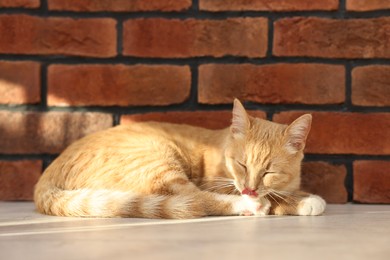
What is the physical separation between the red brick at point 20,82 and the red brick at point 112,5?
232 millimetres

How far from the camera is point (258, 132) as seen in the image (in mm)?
1680

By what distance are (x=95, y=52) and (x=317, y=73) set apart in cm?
80

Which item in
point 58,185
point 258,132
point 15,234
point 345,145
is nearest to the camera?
point 15,234

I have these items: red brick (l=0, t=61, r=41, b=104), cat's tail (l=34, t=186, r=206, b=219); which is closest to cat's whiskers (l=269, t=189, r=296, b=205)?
cat's tail (l=34, t=186, r=206, b=219)

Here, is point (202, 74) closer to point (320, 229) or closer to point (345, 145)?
point (345, 145)

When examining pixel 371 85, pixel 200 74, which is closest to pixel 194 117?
pixel 200 74

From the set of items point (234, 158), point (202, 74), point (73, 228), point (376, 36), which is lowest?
point (73, 228)

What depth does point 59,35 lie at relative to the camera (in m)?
1.83

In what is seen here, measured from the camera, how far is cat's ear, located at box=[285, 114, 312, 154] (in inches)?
62.4

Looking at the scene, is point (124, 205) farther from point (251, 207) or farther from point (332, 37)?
point (332, 37)

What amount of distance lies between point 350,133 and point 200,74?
57cm

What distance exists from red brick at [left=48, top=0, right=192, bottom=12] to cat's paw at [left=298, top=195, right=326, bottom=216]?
31.4 inches

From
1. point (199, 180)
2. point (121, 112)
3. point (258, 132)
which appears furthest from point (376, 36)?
point (121, 112)

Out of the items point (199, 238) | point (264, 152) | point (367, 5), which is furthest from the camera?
point (367, 5)
